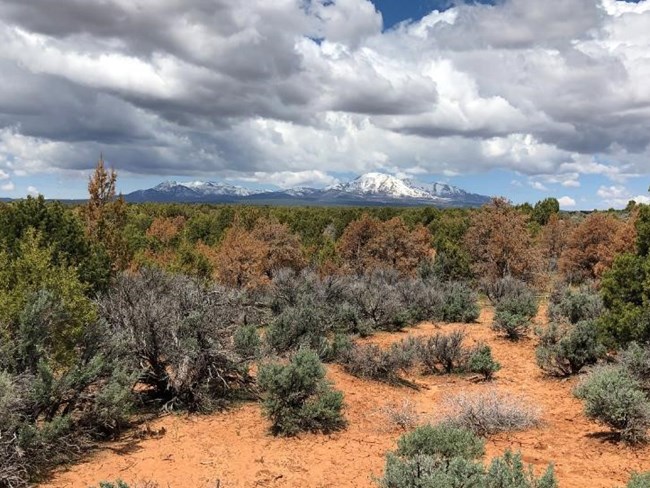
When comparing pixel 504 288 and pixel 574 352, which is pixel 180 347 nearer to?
pixel 574 352

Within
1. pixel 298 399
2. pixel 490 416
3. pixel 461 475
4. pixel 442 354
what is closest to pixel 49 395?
pixel 298 399

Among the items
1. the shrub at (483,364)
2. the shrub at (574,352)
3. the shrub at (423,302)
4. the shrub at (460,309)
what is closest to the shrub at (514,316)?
the shrub at (460,309)

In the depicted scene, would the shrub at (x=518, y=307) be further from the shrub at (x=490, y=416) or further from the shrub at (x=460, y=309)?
the shrub at (x=490, y=416)

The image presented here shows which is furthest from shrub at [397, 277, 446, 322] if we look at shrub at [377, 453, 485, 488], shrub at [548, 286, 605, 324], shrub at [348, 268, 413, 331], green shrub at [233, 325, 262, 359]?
shrub at [377, 453, 485, 488]

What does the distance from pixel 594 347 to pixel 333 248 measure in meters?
24.3

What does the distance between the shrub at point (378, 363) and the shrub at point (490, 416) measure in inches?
134

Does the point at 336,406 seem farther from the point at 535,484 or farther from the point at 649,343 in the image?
the point at 649,343

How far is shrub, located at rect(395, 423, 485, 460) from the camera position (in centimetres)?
620

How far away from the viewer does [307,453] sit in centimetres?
839

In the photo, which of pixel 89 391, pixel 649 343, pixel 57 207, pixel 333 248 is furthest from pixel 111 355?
pixel 333 248

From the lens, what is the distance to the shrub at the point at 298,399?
30.4 ft

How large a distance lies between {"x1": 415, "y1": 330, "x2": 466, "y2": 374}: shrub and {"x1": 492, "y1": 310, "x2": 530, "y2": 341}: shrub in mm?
4447

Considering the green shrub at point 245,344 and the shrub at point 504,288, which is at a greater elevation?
the green shrub at point 245,344

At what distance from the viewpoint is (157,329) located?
10.4m
